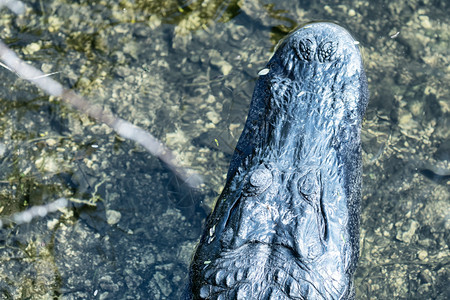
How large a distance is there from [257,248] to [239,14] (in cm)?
258

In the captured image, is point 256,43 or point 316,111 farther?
point 256,43

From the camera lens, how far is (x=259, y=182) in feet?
8.80

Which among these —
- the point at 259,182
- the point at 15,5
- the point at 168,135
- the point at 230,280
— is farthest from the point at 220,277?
the point at 15,5

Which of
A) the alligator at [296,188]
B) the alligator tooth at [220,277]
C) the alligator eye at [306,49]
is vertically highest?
the alligator eye at [306,49]

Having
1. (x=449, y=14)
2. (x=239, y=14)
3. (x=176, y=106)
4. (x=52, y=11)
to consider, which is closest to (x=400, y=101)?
(x=449, y=14)

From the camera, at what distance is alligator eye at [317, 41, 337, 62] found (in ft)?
10.3

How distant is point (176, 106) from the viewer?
4.11m

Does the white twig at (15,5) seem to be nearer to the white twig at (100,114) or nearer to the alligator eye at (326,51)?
the white twig at (100,114)

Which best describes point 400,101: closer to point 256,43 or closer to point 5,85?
point 256,43

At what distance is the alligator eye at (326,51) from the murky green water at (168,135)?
41.7 inches

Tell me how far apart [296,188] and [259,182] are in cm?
21

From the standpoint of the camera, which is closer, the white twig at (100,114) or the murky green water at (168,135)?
the murky green water at (168,135)

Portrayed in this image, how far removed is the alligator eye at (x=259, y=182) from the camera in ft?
8.76

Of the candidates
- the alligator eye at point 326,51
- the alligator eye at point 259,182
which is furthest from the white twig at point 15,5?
the alligator eye at point 259,182
